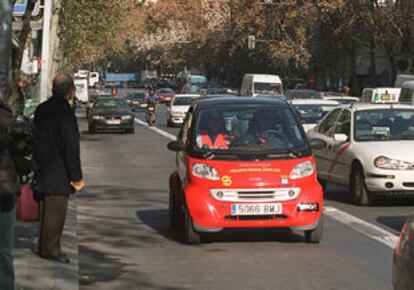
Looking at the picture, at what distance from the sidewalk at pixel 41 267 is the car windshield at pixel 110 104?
3097 cm

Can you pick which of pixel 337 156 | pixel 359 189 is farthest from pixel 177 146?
pixel 337 156

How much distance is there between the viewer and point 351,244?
11.2 metres

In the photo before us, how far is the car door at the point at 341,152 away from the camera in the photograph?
1573 cm

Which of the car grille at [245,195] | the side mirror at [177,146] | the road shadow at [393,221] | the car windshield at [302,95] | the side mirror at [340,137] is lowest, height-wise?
the car windshield at [302,95]

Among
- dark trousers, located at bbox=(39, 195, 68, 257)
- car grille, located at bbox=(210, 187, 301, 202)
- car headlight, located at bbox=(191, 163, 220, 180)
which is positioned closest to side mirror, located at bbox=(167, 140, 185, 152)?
car headlight, located at bbox=(191, 163, 220, 180)

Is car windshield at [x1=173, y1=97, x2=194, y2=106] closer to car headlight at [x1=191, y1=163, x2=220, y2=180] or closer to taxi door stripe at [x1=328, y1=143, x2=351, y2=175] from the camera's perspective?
taxi door stripe at [x1=328, y1=143, x2=351, y2=175]

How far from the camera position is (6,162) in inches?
271

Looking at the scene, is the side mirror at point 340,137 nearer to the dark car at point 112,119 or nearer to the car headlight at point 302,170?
the car headlight at point 302,170

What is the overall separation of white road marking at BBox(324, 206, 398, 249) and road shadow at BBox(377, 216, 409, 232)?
219 mm

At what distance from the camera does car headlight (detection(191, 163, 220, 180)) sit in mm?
10930

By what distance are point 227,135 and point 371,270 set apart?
9.16ft

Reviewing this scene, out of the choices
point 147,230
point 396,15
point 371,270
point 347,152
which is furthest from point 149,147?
point 396,15

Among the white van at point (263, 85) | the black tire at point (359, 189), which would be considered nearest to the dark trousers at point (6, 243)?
the black tire at point (359, 189)

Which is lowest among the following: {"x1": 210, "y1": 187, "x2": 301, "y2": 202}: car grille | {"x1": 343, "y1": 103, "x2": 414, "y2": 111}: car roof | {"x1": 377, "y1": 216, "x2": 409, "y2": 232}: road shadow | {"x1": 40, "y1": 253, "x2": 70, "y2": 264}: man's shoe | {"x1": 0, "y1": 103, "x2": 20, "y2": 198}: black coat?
{"x1": 377, "y1": 216, "x2": 409, "y2": 232}: road shadow
